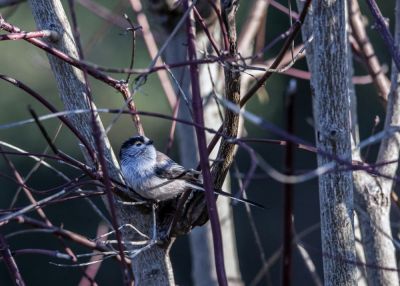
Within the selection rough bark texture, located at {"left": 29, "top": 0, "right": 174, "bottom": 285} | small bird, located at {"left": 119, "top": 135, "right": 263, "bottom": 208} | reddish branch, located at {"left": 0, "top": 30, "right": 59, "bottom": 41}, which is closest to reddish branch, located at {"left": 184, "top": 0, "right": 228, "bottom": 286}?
reddish branch, located at {"left": 0, "top": 30, "right": 59, "bottom": 41}

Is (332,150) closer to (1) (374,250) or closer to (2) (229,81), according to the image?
(2) (229,81)

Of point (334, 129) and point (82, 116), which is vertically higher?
point (82, 116)

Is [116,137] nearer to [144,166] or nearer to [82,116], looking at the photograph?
[144,166]

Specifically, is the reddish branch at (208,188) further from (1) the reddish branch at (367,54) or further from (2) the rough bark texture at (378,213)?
(1) the reddish branch at (367,54)

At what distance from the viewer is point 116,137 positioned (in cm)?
911

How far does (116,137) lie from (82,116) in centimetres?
694

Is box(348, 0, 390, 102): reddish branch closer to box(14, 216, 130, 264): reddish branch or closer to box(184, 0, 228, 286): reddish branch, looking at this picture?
box(14, 216, 130, 264): reddish branch

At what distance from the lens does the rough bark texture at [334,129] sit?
1.82m

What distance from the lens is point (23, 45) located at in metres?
8.62

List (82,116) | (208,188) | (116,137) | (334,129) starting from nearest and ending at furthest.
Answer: (208,188)
(334,129)
(82,116)
(116,137)

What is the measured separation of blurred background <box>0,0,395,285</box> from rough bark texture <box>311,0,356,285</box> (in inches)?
243

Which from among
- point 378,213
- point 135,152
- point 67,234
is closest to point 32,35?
point 67,234

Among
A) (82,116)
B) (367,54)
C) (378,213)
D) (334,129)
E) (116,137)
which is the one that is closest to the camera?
(334,129)

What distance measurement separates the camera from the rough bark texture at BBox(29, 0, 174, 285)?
220 cm
